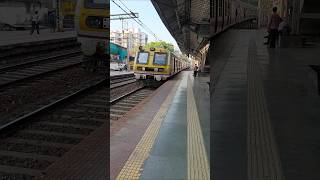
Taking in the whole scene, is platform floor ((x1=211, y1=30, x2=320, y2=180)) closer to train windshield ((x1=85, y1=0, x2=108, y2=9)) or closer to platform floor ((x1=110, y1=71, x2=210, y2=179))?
platform floor ((x1=110, y1=71, x2=210, y2=179))

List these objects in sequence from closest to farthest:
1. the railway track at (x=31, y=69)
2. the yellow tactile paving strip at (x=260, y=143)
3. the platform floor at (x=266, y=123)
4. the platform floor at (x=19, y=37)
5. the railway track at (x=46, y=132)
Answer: the yellow tactile paving strip at (x=260, y=143)
the platform floor at (x=266, y=123)
the railway track at (x=46, y=132)
the railway track at (x=31, y=69)
the platform floor at (x=19, y=37)

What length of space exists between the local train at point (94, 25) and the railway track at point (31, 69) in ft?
6.11

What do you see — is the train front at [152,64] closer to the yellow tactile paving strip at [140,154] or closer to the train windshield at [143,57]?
the train windshield at [143,57]

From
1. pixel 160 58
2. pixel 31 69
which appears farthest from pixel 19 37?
pixel 31 69

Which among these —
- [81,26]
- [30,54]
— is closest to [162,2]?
[30,54]

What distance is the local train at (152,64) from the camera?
695 inches

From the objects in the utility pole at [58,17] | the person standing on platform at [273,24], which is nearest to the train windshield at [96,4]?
the person standing on platform at [273,24]

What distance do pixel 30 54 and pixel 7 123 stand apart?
994 cm

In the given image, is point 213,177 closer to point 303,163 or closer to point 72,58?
point 303,163

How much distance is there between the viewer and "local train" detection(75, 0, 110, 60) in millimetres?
10656

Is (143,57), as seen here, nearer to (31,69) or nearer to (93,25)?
(31,69)

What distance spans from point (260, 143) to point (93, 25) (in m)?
7.14

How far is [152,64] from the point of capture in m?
18.4

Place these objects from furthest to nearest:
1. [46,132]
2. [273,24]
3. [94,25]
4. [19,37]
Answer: [19,37] → [273,24] → [94,25] → [46,132]
